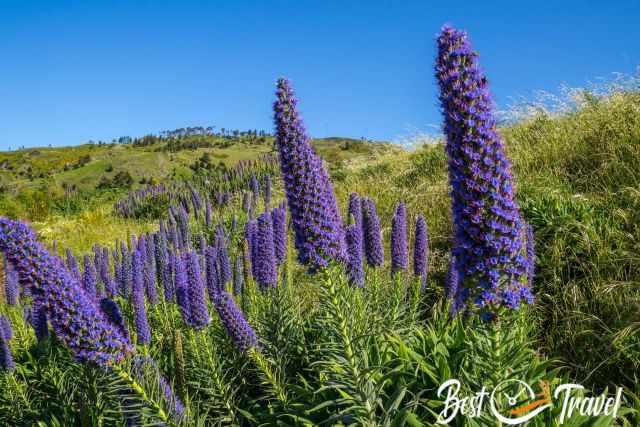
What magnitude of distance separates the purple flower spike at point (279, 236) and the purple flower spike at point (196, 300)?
1142 mm

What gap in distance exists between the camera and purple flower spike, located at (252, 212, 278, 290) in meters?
4.64

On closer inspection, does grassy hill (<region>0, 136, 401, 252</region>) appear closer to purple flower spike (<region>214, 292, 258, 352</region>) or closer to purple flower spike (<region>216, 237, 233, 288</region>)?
purple flower spike (<region>216, 237, 233, 288</region>)

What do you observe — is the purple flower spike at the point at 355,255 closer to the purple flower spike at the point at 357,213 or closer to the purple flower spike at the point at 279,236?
the purple flower spike at the point at 357,213

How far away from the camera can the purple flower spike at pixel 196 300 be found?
4121 millimetres

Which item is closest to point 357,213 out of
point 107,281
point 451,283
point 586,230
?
point 451,283

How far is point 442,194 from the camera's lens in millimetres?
10758

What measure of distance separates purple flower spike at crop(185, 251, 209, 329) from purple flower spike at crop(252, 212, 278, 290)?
0.62 meters

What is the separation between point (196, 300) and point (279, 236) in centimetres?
155

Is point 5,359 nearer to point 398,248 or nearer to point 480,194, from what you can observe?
point 398,248

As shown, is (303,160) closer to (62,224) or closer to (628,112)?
(628,112)

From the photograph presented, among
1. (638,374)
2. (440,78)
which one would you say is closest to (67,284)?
(440,78)

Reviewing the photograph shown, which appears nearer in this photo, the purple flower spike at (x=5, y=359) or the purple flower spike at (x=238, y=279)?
the purple flower spike at (x=5, y=359)

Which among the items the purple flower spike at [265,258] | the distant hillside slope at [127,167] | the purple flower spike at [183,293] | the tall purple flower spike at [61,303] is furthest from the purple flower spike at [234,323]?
the distant hillside slope at [127,167]

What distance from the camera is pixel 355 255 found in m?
4.48
